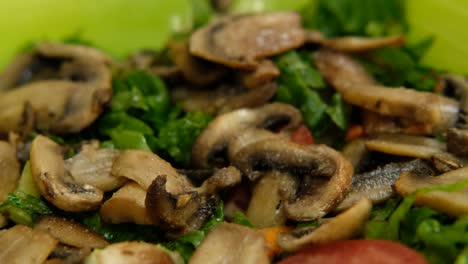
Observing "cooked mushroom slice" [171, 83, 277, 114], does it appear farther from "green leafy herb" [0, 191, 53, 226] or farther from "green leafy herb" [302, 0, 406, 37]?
"green leafy herb" [0, 191, 53, 226]

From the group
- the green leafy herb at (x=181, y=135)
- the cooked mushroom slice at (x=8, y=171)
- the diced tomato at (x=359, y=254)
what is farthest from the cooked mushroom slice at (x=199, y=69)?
the diced tomato at (x=359, y=254)

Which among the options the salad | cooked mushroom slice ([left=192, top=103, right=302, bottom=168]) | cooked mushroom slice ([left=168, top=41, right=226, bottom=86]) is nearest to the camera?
the salad

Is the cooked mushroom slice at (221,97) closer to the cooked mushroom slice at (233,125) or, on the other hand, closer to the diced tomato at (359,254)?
the cooked mushroom slice at (233,125)

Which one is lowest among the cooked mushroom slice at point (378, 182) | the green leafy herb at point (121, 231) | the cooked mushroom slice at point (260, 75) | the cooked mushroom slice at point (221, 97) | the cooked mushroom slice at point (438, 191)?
the green leafy herb at point (121, 231)

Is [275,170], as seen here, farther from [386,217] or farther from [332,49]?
[332,49]

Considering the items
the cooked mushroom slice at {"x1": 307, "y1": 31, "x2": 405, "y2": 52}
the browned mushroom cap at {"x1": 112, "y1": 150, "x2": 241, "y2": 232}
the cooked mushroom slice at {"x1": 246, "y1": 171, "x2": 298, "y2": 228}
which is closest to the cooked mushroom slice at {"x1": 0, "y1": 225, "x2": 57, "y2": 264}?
Answer: the browned mushroom cap at {"x1": 112, "y1": 150, "x2": 241, "y2": 232}
